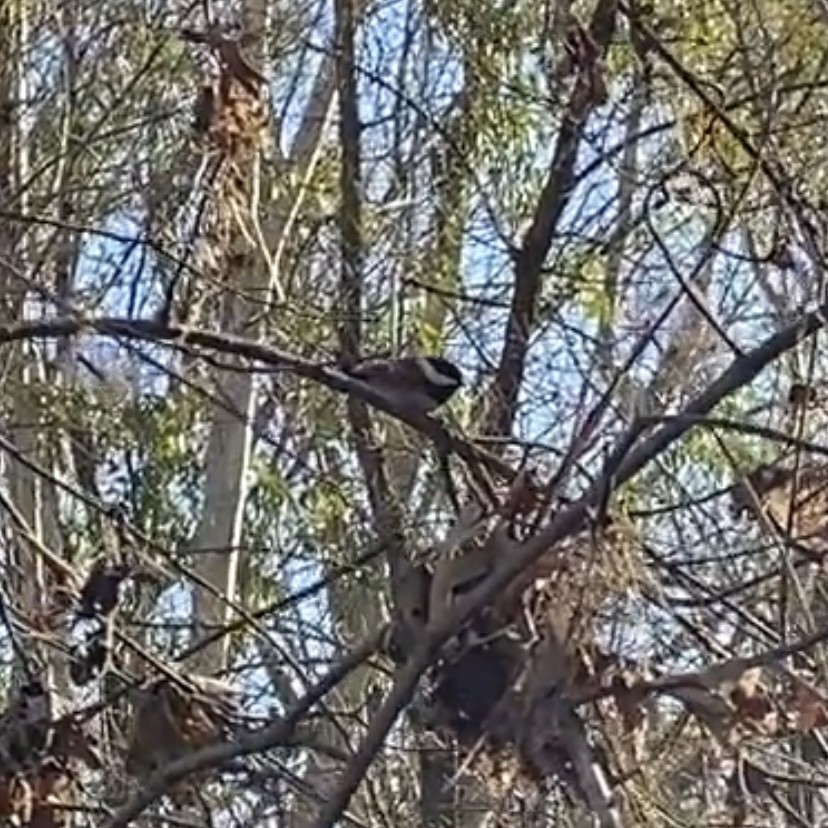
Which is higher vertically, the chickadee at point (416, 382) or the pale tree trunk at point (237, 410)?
the pale tree trunk at point (237, 410)

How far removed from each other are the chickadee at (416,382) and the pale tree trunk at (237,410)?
0.73 metres

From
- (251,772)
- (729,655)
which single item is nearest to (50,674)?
(251,772)

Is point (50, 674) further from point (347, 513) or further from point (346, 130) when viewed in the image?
point (346, 130)

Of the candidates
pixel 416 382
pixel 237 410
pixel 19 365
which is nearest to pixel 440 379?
pixel 416 382

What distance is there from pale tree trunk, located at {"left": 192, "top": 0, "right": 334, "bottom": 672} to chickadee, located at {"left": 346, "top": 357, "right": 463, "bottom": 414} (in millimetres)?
725

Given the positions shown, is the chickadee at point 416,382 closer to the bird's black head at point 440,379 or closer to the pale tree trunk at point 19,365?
the bird's black head at point 440,379

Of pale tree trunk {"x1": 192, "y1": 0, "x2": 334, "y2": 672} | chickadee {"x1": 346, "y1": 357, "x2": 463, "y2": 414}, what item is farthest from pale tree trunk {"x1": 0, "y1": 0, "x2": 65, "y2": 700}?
chickadee {"x1": 346, "y1": 357, "x2": 463, "y2": 414}

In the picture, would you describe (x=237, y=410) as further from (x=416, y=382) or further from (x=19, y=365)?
(x=416, y=382)

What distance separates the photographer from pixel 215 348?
9.23ft

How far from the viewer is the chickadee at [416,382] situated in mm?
2717

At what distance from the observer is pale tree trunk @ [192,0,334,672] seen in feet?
12.2

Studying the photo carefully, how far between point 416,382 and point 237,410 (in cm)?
99

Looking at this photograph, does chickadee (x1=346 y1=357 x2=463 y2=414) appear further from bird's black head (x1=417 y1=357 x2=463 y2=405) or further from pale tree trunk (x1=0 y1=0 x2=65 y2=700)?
pale tree trunk (x1=0 y1=0 x2=65 y2=700)

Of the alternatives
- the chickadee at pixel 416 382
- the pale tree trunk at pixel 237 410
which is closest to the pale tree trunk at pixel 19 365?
the pale tree trunk at pixel 237 410
